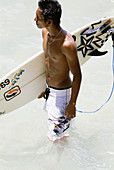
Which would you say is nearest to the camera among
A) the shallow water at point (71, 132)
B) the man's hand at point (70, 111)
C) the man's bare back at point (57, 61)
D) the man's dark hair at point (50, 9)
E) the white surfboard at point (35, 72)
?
the man's dark hair at point (50, 9)

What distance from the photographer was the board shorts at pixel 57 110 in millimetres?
2181

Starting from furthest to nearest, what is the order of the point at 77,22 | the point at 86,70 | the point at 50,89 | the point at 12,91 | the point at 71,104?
the point at 77,22 < the point at 86,70 < the point at 12,91 < the point at 50,89 < the point at 71,104

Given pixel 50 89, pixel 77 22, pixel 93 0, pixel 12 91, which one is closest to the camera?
pixel 50 89

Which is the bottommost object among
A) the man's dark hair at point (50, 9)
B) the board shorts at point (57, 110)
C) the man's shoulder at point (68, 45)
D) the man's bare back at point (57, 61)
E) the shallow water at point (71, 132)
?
the shallow water at point (71, 132)

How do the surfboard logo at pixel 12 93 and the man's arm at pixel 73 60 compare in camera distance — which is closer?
the man's arm at pixel 73 60

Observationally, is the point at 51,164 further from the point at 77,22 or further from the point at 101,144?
the point at 77,22

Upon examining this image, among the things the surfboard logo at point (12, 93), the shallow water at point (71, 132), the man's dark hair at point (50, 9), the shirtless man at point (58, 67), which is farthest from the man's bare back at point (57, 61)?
the shallow water at point (71, 132)

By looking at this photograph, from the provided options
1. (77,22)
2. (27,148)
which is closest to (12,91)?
(27,148)

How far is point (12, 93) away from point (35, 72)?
29 centimetres

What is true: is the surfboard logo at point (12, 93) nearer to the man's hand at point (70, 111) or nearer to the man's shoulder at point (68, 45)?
the man's hand at point (70, 111)

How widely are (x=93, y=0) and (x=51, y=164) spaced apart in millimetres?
3761

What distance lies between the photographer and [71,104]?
202cm

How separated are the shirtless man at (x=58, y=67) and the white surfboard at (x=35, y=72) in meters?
0.19

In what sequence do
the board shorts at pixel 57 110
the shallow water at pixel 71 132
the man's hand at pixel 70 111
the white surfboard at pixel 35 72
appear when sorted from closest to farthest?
1. the man's hand at pixel 70 111
2. the board shorts at pixel 57 110
3. the white surfboard at pixel 35 72
4. the shallow water at pixel 71 132
